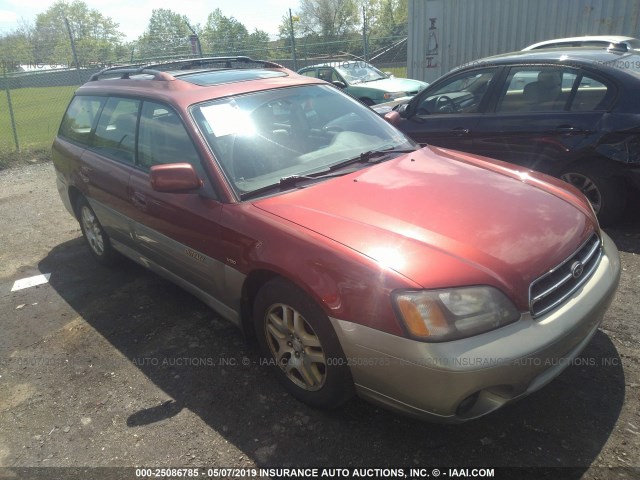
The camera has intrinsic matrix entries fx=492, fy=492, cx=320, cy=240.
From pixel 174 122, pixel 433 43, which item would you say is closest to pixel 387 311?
pixel 174 122

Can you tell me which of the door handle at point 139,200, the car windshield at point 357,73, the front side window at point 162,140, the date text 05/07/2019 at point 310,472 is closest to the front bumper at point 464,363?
the date text 05/07/2019 at point 310,472

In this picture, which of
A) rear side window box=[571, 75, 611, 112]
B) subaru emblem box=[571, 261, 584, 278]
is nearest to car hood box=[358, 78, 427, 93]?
rear side window box=[571, 75, 611, 112]

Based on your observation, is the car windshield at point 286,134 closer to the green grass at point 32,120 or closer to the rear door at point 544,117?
the rear door at point 544,117

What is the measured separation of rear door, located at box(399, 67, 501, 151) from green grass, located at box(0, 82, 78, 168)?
346 inches

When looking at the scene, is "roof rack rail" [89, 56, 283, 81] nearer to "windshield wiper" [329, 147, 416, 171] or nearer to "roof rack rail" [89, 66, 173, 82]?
"roof rack rail" [89, 66, 173, 82]

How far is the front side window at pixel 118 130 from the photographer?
12.3 ft

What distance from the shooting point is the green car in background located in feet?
36.2

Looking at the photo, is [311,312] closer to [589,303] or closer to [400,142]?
[589,303]

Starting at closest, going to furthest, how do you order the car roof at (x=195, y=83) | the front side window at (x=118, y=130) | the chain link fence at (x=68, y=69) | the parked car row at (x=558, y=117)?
1. the car roof at (x=195, y=83)
2. the front side window at (x=118, y=130)
3. the parked car row at (x=558, y=117)
4. the chain link fence at (x=68, y=69)

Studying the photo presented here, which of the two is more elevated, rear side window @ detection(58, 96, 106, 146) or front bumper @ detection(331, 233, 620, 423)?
rear side window @ detection(58, 96, 106, 146)

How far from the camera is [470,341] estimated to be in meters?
2.03

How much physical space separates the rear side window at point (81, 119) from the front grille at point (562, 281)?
3.79 meters

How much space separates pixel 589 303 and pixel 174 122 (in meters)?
2.65

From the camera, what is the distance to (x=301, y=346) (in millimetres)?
2572
